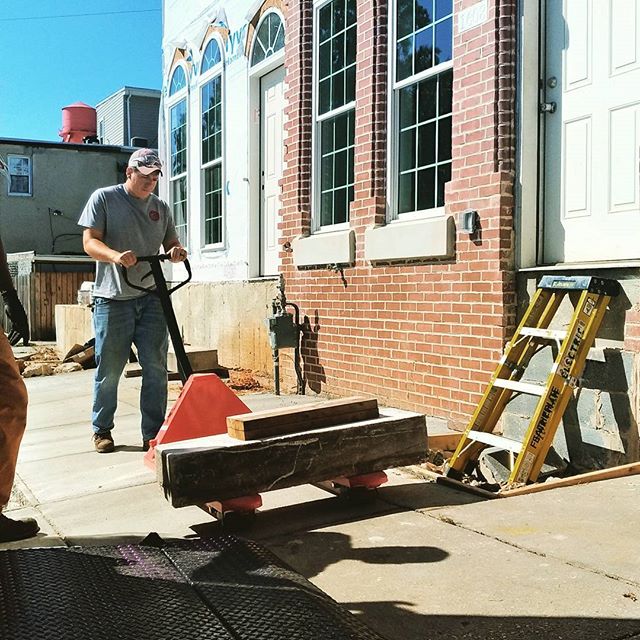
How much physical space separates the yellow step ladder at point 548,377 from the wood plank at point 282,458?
34.6 inches

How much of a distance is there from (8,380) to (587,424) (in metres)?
3.49

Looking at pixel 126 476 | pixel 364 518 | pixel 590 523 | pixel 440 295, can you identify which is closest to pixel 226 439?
pixel 364 518

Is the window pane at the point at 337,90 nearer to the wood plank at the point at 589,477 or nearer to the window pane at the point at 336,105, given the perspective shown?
the window pane at the point at 336,105

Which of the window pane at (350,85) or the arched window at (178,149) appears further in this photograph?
the arched window at (178,149)

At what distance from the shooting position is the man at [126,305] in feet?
18.0

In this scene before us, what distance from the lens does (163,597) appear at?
2.72 metres

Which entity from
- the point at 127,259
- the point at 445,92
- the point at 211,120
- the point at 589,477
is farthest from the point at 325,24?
the point at 589,477

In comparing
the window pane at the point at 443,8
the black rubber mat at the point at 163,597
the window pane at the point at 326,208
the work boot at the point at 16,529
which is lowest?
the work boot at the point at 16,529

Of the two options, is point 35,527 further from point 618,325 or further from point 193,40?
point 193,40

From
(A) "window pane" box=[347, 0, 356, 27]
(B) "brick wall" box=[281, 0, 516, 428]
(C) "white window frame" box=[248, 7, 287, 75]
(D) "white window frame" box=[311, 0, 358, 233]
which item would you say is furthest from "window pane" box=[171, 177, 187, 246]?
(A) "window pane" box=[347, 0, 356, 27]

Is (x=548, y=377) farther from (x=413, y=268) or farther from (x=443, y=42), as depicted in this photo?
(x=443, y=42)

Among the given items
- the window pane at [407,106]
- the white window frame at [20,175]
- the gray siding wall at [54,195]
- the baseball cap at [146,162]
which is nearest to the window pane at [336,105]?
the window pane at [407,106]

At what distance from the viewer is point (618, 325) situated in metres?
4.86

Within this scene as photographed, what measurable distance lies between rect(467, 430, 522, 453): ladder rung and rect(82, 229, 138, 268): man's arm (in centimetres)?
244
